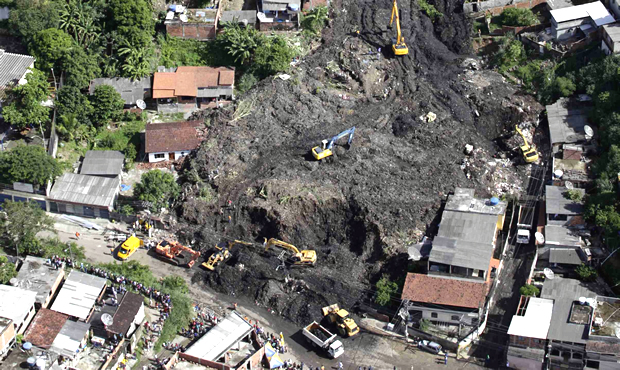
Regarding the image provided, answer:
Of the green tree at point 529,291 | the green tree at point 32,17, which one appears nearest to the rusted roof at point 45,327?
the green tree at point 32,17

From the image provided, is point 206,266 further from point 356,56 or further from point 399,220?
point 356,56

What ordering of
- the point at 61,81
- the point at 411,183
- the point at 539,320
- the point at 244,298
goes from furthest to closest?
1. the point at 61,81
2. the point at 411,183
3. the point at 244,298
4. the point at 539,320

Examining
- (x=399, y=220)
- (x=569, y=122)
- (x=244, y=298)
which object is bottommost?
(x=244, y=298)

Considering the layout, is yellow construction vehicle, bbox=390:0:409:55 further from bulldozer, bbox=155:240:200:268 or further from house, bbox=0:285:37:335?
house, bbox=0:285:37:335

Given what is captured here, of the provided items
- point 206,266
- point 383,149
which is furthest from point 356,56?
point 206,266

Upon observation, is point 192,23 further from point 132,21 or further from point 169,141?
point 169,141

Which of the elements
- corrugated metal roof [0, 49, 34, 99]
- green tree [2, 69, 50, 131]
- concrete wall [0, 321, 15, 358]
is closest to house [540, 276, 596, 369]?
concrete wall [0, 321, 15, 358]
